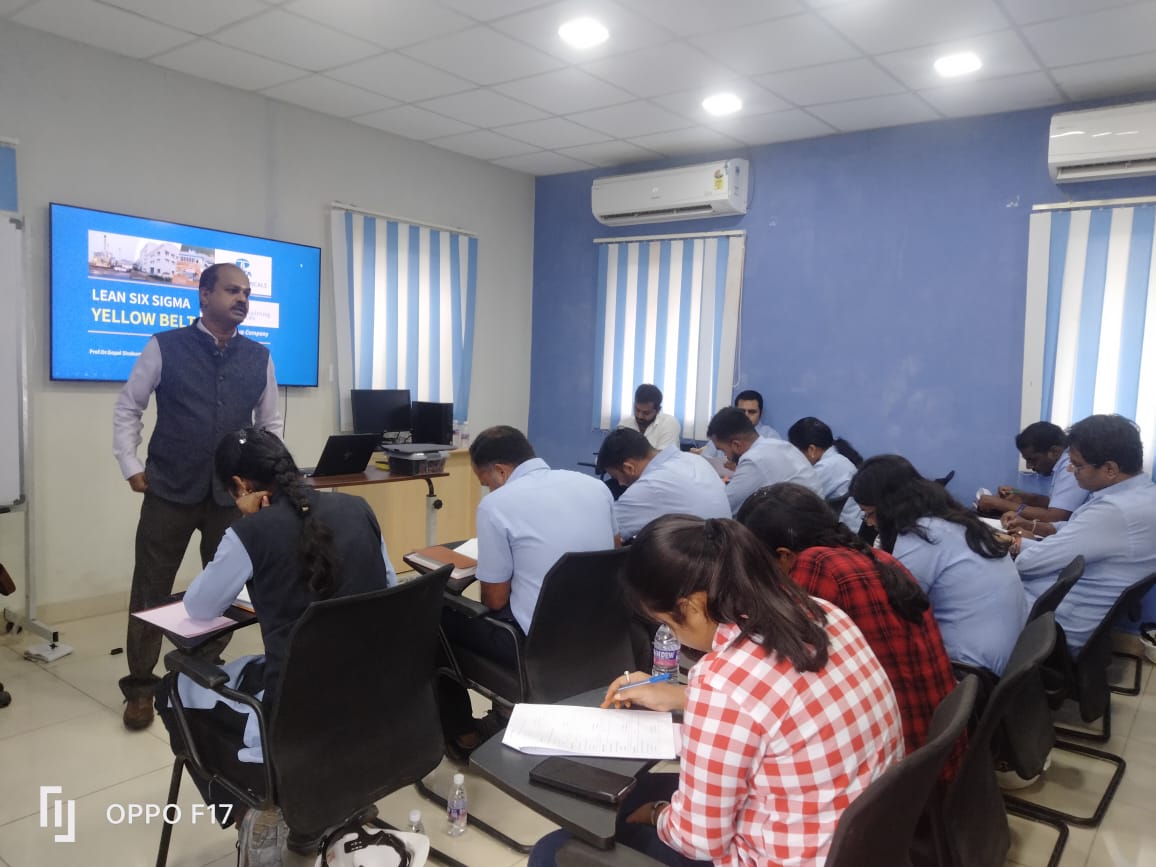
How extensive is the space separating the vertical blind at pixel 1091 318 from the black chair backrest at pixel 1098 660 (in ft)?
6.29

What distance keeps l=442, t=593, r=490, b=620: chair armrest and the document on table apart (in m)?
0.78

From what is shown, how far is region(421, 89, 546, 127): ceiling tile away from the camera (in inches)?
176

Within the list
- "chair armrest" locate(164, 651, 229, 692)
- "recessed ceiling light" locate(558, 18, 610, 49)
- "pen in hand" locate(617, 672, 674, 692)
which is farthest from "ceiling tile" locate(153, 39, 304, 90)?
"pen in hand" locate(617, 672, 674, 692)

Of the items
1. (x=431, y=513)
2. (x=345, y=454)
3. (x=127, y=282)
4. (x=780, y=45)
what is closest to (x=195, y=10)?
(x=127, y=282)

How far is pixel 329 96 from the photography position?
4578 millimetres

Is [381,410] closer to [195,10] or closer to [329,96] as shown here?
[329,96]

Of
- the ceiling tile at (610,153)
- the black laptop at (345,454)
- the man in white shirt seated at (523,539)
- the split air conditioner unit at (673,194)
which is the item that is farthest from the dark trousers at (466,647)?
the ceiling tile at (610,153)

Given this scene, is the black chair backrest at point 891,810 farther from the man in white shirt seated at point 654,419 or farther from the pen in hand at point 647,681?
the man in white shirt seated at point 654,419

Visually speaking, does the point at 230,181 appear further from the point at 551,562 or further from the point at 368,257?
the point at 551,562

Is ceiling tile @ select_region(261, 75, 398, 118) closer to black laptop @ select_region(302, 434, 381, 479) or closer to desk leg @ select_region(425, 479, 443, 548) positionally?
black laptop @ select_region(302, 434, 381, 479)

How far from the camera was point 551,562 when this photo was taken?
2.35 m

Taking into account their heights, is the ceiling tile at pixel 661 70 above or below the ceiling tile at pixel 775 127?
below

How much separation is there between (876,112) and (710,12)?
1.67 metres

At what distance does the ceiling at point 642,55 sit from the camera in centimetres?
327
